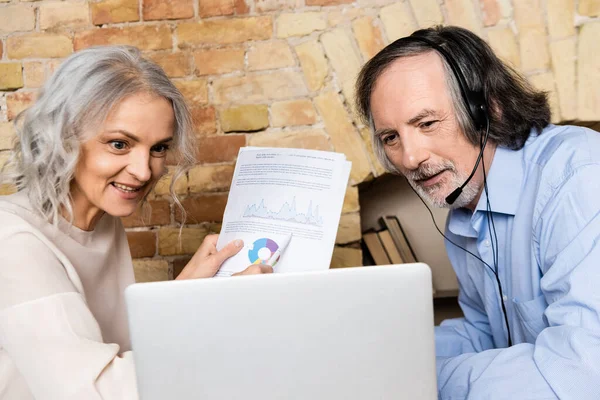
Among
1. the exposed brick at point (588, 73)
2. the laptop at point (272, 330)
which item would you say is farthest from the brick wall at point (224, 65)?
the laptop at point (272, 330)

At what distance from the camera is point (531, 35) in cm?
201

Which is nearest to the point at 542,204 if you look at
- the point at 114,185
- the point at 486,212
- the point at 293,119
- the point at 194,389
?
the point at 486,212

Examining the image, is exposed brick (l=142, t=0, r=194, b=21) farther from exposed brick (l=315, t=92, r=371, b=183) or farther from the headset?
the headset

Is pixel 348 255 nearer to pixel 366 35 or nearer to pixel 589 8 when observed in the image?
pixel 366 35

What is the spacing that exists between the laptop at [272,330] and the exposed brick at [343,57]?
1416mm

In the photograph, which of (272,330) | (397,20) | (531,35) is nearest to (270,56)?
(397,20)

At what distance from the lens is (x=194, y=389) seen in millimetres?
719

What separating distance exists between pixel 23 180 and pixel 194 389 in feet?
2.82

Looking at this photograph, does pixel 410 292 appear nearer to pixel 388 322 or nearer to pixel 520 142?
pixel 388 322

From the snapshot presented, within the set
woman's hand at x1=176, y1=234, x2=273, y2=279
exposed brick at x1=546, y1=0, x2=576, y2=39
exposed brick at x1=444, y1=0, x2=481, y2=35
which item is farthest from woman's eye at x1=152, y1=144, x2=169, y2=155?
exposed brick at x1=546, y1=0, x2=576, y2=39

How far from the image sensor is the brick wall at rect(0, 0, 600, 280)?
2076 millimetres

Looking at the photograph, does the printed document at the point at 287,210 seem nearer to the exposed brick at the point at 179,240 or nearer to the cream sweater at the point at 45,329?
the cream sweater at the point at 45,329

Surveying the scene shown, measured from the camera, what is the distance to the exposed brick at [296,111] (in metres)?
2.09

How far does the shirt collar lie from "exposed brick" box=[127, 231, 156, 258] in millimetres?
1200
